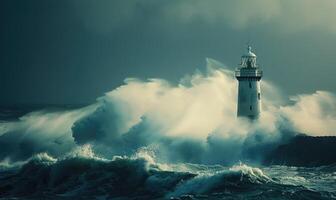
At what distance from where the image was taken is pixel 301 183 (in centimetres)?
2675

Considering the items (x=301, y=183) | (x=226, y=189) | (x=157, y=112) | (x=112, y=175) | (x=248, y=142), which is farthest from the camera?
(x=157, y=112)

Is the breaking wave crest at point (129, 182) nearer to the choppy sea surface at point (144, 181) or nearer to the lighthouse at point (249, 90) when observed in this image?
the choppy sea surface at point (144, 181)

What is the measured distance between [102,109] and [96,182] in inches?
547

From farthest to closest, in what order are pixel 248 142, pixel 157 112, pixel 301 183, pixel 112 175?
1. pixel 157 112
2. pixel 248 142
3. pixel 112 175
4. pixel 301 183

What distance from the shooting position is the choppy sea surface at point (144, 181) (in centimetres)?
2477

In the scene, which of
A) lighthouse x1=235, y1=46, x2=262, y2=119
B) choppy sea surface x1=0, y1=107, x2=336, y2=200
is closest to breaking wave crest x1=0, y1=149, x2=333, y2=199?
choppy sea surface x1=0, y1=107, x2=336, y2=200

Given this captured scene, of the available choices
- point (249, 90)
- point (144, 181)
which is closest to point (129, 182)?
point (144, 181)

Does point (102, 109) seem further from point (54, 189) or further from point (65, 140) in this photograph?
point (54, 189)

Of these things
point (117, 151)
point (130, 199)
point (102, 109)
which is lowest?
point (130, 199)

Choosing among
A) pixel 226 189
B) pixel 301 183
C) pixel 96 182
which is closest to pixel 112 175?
pixel 96 182

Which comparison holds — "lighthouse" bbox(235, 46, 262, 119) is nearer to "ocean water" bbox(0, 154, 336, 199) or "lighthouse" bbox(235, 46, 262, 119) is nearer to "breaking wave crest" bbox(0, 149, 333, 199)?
"ocean water" bbox(0, 154, 336, 199)

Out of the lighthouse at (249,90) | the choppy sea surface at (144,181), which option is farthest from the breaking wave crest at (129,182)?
the lighthouse at (249,90)

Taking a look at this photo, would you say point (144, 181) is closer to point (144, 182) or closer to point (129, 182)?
point (144, 182)

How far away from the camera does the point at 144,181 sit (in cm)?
2734
